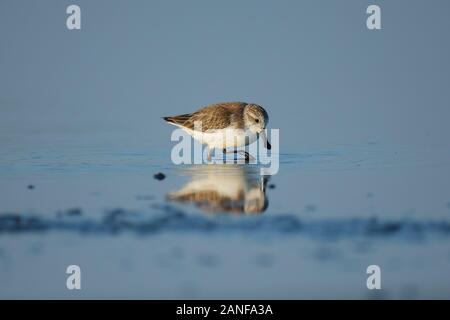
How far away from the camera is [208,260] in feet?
28.6

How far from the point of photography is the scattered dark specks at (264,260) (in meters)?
8.65

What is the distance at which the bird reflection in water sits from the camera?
10.7 metres

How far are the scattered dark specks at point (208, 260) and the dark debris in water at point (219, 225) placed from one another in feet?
2.60

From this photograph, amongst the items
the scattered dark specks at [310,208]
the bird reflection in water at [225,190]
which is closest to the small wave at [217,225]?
the scattered dark specks at [310,208]

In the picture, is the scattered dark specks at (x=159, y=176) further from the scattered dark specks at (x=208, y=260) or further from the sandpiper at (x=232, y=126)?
the scattered dark specks at (x=208, y=260)

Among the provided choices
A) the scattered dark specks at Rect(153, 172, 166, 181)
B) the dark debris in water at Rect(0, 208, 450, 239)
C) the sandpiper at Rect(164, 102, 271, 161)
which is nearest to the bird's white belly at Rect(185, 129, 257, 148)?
the sandpiper at Rect(164, 102, 271, 161)

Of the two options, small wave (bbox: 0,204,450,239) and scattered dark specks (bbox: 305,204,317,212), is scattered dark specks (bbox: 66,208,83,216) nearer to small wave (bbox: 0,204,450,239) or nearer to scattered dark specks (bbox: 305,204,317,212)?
small wave (bbox: 0,204,450,239)

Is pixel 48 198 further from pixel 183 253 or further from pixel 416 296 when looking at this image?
pixel 416 296

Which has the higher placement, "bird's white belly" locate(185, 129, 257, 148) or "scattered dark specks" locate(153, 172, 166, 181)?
"bird's white belly" locate(185, 129, 257, 148)

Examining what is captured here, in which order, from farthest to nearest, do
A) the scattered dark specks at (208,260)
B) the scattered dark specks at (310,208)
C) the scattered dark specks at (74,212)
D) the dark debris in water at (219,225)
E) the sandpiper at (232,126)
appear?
the sandpiper at (232,126) < the scattered dark specks at (310,208) < the scattered dark specks at (74,212) < the dark debris in water at (219,225) < the scattered dark specks at (208,260)

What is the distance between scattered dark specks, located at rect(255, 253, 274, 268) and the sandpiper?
557 centimetres

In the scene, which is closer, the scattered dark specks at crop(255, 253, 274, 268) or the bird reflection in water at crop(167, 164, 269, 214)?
the scattered dark specks at crop(255, 253, 274, 268)

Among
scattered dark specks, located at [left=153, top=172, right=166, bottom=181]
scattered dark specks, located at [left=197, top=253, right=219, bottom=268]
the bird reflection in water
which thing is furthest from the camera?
scattered dark specks, located at [left=153, top=172, right=166, bottom=181]

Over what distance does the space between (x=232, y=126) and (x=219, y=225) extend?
16.5 ft
